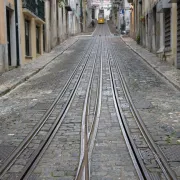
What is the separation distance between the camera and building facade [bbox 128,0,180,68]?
16.4 m

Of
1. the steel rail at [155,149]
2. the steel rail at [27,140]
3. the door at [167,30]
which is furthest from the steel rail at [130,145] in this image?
the door at [167,30]

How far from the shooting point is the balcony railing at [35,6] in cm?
1960

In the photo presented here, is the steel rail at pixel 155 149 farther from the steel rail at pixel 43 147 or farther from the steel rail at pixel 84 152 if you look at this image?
the steel rail at pixel 43 147

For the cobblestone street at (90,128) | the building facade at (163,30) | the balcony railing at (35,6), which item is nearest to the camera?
the cobblestone street at (90,128)

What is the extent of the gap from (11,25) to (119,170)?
14594 millimetres

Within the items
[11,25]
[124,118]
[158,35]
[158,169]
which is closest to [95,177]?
[158,169]

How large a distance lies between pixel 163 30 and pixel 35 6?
8.39m

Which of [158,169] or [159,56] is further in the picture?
[159,56]

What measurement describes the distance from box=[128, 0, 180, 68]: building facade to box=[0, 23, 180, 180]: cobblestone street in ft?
11.9

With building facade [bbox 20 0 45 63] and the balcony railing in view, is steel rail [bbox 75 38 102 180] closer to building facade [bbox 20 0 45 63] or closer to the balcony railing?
building facade [bbox 20 0 45 63]

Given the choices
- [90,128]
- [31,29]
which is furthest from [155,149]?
[31,29]

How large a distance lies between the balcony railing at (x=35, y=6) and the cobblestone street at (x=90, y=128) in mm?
7198

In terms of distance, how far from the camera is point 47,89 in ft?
38.5

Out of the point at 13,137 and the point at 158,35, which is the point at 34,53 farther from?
the point at 13,137
